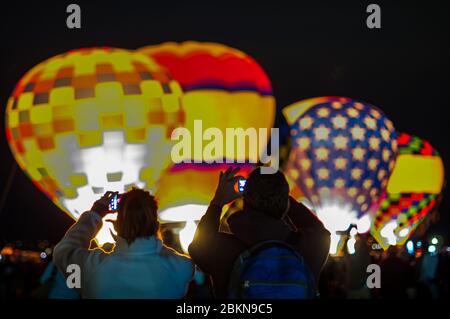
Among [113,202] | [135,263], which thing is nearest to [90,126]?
[113,202]

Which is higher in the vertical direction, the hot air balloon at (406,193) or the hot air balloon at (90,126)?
the hot air balloon at (90,126)

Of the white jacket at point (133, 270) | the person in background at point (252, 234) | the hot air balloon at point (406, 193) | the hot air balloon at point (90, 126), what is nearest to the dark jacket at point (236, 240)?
the person in background at point (252, 234)

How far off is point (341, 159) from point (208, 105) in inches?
163

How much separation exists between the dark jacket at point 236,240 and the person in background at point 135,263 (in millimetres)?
202

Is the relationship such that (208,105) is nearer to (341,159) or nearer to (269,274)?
(341,159)

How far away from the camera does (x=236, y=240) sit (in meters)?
3.02

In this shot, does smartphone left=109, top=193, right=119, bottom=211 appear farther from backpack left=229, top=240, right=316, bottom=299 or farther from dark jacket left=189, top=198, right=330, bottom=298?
backpack left=229, top=240, right=316, bottom=299

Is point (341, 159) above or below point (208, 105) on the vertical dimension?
below

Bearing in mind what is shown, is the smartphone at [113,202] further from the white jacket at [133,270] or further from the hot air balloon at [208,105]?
the hot air balloon at [208,105]

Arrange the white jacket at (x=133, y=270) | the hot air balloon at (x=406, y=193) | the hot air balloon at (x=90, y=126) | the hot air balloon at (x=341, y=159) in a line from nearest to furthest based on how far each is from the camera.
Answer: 1. the white jacket at (x=133, y=270)
2. the hot air balloon at (x=90, y=126)
3. the hot air balloon at (x=341, y=159)
4. the hot air balloon at (x=406, y=193)

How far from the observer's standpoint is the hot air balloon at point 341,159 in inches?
687

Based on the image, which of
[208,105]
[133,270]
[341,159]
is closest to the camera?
[133,270]
